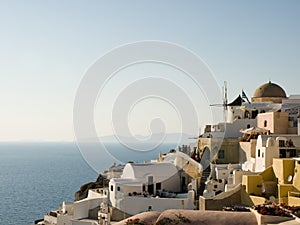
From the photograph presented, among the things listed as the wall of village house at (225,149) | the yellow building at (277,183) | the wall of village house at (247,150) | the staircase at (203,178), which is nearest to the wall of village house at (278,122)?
the wall of village house at (247,150)

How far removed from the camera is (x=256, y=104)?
125 feet

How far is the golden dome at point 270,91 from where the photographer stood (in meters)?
40.2

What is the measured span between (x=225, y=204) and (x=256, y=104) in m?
14.9

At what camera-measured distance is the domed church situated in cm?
4012

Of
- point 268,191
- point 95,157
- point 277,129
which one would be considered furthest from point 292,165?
point 95,157

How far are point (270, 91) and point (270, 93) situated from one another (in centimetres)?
21

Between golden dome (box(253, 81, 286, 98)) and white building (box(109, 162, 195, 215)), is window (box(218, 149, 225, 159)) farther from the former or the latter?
golden dome (box(253, 81, 286, 98))

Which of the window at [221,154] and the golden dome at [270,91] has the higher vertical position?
the golden dome at [270,91]

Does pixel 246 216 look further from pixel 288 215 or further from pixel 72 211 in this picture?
pixel 72 211

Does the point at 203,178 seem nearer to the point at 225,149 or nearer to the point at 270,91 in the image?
the point at 225,149

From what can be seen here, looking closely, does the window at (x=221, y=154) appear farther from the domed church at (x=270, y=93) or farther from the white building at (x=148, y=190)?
the domed church at (x=270, y=93)

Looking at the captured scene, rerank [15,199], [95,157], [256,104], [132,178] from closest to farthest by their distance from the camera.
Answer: [132,178]
[256,104]
[95,157]
[15,199]

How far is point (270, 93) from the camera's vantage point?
40344 millimetres

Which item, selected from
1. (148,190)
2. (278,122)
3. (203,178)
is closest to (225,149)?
(203,178)
